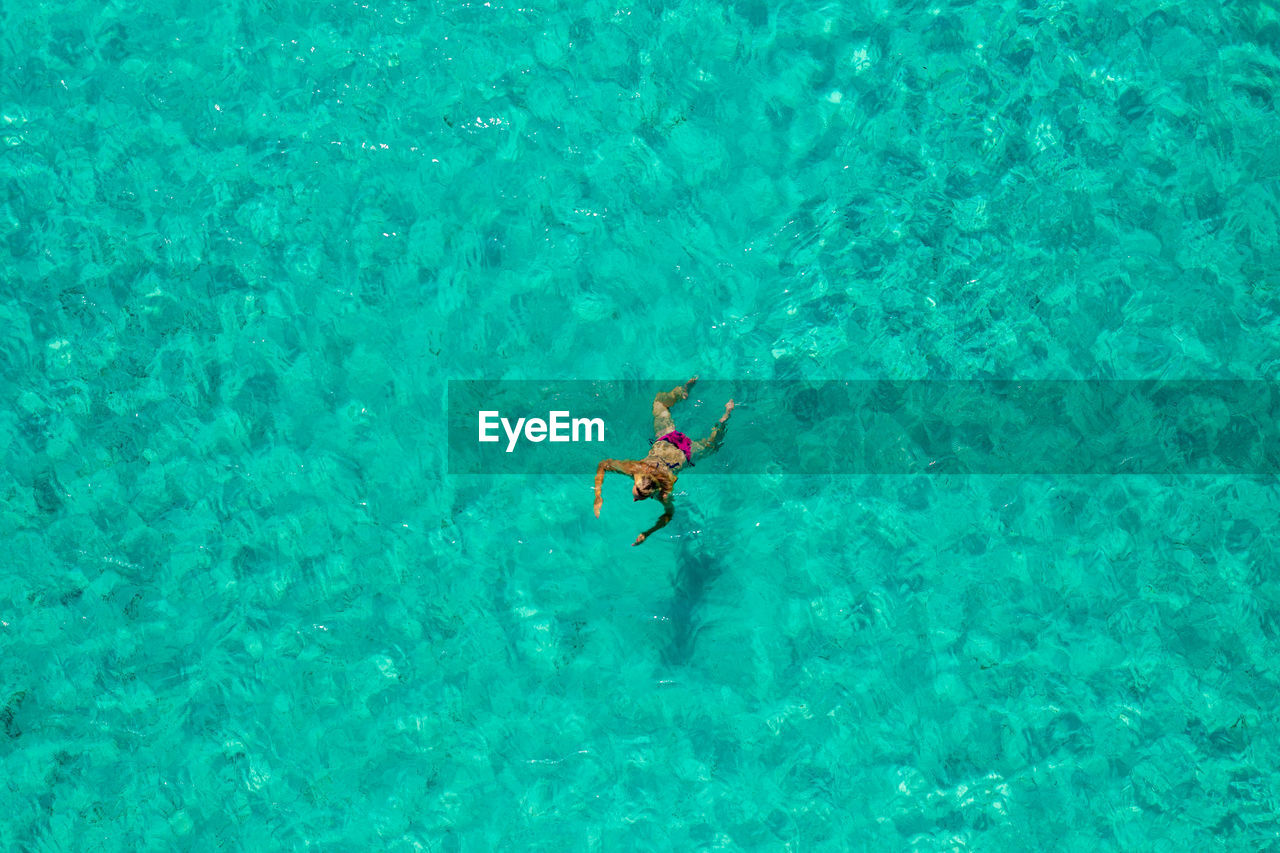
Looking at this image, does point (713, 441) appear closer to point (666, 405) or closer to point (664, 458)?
point (666, 405)

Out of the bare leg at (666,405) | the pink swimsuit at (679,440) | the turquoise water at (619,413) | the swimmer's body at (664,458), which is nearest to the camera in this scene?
the swimmer's body at (664,458)

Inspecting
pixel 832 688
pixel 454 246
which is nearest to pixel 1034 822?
pixel 832 688

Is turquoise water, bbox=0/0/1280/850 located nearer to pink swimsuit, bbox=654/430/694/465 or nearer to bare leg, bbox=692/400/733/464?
bare leg, bbox=692/400/733/464

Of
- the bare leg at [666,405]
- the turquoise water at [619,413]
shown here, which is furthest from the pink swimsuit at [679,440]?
the turquoise water at [619,413]

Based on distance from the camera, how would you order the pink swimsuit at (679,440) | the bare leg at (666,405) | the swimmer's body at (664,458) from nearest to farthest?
the swimmer's body at (664,458)
the pink swimsuit at (679,440)
the bare leg at (666,405)

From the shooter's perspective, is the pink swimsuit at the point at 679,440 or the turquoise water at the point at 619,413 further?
the turquoise water at the point at 619,413

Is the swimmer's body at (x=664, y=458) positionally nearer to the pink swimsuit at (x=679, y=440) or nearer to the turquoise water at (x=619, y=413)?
the pink swimsuit at (x=679, y=440)

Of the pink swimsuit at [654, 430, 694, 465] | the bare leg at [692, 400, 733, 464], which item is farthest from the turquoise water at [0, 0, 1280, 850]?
the pink swimsuit at [654, 430, 694, 465]

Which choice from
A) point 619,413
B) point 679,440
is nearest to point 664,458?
point 679,440
